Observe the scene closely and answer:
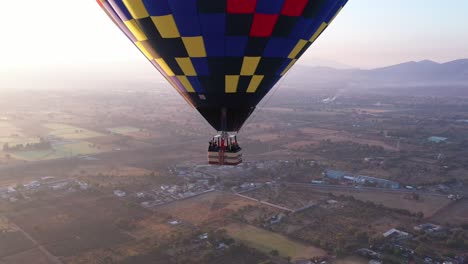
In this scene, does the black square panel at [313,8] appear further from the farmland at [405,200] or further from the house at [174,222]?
the farmland at [405,200]

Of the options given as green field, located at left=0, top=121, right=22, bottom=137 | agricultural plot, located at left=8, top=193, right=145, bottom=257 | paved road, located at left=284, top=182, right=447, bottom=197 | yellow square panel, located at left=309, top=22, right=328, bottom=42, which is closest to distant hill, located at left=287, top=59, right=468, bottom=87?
green field, located at left=0, top=121, right=22, bottom=137

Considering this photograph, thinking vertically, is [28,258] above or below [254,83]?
below

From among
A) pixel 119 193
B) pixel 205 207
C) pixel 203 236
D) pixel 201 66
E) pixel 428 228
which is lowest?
pixel 428 228

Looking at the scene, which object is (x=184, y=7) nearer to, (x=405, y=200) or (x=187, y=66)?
(x=187, y=66)

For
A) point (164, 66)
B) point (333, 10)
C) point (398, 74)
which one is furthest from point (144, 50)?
point (398, 74)

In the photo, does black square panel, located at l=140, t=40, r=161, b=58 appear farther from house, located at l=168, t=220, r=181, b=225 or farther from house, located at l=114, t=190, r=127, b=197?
house, located at l=114, t=190, r=127, b=197

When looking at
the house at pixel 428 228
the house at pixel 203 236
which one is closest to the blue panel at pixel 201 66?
the house at pixel 203 236

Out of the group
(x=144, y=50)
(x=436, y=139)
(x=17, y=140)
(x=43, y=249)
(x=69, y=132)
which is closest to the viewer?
(x=144, y=50)
